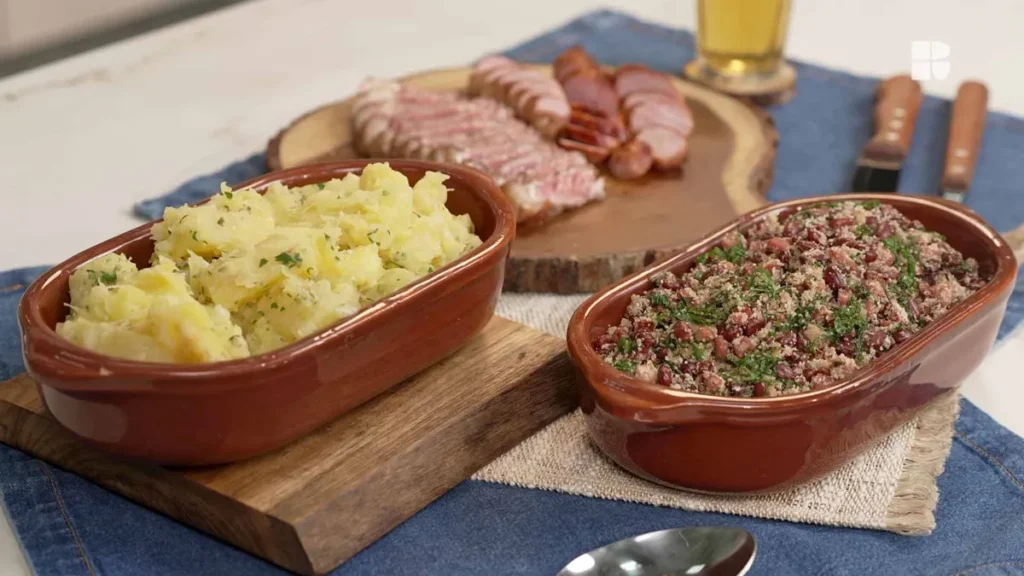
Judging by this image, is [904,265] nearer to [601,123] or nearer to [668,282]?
[668,282]

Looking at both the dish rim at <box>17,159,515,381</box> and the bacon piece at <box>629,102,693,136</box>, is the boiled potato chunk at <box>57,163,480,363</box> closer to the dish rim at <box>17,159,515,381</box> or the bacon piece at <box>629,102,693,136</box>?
the dish rim at <box>17,159,515,381</box>

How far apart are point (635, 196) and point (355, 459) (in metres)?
1.40

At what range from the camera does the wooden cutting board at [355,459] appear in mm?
1898

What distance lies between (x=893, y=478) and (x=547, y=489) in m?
0.64

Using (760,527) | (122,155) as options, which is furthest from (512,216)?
(122,155)

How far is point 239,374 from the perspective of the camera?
5.91 feet

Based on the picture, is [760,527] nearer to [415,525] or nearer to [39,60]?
[415,525]

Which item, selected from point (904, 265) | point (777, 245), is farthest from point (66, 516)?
point (904, 265)

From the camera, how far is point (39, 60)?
5191mm

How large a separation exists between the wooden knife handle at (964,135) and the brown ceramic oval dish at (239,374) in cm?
154

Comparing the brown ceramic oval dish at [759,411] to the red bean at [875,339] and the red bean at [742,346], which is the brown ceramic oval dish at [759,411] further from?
the red bean at [742,346]

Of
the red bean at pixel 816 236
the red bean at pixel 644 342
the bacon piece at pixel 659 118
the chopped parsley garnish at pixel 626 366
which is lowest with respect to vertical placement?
the bacon piece at pixel 659 118

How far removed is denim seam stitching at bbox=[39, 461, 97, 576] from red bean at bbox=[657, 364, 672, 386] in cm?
102

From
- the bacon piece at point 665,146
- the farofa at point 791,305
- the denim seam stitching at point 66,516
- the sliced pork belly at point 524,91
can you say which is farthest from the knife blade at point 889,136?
the denim seam stitching at point 66,516
